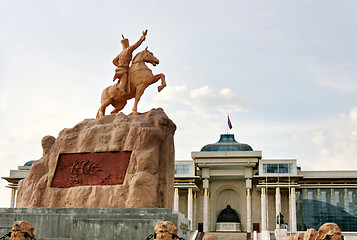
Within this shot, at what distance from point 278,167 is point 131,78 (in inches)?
1062

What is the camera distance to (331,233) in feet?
23.5

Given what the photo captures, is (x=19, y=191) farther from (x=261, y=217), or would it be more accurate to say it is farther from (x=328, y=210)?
(x=328, y=210)

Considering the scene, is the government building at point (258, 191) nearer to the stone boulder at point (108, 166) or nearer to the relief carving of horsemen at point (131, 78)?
the relief carving of horsemen at point (131, 78)

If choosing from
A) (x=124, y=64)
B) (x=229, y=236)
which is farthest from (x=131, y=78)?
(x=229, y=236)

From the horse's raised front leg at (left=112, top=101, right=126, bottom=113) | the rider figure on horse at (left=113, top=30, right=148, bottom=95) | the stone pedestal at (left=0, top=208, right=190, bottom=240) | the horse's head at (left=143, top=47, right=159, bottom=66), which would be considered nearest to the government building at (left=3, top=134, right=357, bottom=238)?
the horse's raised front leg at (left=112, top=101, right=126, bottom=113)

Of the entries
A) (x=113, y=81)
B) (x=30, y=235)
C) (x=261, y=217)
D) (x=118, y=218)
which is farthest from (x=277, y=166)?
(x=30, y=235)

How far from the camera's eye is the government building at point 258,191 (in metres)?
37.7

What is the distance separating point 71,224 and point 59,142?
127 inches

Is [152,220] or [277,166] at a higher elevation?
[277,166]

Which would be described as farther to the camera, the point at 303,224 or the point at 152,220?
the point at 303,224

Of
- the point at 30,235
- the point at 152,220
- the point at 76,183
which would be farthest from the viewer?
the point at 76,183

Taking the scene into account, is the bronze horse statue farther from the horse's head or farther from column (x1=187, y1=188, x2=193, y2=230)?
column (x1=187, y1=188, x2=193, y2=230)

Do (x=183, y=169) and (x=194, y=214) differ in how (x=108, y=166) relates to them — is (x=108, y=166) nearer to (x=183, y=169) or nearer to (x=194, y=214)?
(x=183, y=169)

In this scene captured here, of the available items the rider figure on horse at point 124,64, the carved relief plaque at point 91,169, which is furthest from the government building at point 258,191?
the carved relief plaque at point 91,169
